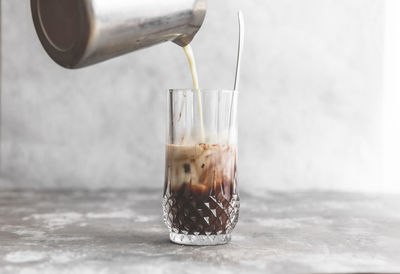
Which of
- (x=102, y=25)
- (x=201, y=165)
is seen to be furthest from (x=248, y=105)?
(x=102, y=25)

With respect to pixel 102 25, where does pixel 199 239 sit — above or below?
below

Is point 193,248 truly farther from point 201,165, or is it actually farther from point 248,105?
point 248,105

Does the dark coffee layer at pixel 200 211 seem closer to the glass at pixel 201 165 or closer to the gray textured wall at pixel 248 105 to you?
the glass at pixel 201 165

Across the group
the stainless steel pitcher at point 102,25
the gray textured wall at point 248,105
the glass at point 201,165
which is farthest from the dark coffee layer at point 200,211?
the gray textured wall at point 248,105

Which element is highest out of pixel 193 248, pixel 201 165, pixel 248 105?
pixel 248 105

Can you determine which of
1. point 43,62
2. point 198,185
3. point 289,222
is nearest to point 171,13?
point 198,185
